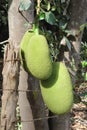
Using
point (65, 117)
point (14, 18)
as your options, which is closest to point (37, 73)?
point (14, 18)

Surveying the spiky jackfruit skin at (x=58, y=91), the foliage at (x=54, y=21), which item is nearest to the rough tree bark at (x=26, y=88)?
the foliage at (x=54, y=21)

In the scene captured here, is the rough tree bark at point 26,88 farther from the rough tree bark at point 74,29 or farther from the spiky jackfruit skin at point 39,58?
the spiky jackfruit skin at point 39,58

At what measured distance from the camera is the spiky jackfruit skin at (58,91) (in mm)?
883

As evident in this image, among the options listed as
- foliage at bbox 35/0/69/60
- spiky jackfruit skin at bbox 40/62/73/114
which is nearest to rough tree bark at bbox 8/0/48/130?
foliage at bbox 35/0/69/60

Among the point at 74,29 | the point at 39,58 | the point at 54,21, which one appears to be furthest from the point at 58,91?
the point at 74,29

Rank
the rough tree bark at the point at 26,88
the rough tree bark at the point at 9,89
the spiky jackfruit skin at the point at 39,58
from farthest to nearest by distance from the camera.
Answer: the rough tree bark at the point at 26,88 < the rough tree bark at the point at 9,89 < the spiky jackfruit skin at the point at 39,58

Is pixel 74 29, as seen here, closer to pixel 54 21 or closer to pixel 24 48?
pixel 54 21

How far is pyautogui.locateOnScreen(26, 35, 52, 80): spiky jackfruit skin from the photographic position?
0.85 m

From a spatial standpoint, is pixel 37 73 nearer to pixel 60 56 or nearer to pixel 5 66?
pixel 5 66

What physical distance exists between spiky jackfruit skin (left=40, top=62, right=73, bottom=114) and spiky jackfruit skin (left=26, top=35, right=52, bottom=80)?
4 centimetres

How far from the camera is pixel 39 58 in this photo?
0.85 m

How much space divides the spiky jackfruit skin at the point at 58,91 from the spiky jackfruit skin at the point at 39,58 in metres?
0.04

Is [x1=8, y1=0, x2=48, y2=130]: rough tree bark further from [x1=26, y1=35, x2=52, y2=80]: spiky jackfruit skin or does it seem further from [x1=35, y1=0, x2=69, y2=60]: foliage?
[x1=26, y1=35, x2=52, y2=80]: spiky jackfruit skin

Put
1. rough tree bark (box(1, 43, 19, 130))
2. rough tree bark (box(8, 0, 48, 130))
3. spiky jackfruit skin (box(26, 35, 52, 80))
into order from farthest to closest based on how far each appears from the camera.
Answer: rough tree bark (box(8, 0, 48, 130)), rough tree bark (box(1, 43, 19, 130)), spiky jackfruit skin (box(26, 35, 52, 80))
